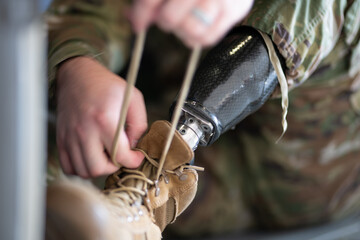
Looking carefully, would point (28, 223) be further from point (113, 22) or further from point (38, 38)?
point (113, 22)

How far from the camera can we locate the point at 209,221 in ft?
2.50

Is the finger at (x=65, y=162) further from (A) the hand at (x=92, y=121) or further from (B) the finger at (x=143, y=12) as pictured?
(B) the finger at (x=143, y=12)

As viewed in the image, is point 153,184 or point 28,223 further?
point 153,184

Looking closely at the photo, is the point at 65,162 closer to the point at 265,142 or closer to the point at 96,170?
the point at 96,170

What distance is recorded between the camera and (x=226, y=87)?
0.44 metres

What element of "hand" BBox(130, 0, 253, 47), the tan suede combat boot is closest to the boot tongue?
the tan suede combat boot

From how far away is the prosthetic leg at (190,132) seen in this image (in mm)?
409

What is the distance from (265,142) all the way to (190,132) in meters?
0.33

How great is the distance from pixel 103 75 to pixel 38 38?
10.9 inches

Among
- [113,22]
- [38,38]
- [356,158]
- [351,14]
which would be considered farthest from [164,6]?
[356,158]

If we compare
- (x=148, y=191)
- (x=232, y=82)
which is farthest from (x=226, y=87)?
(x=148, y=191)

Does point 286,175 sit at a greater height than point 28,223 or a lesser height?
lesser

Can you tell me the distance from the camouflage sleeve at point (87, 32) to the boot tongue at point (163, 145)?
15 centimetres

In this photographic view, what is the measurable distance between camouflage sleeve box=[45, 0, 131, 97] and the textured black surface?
16cm
